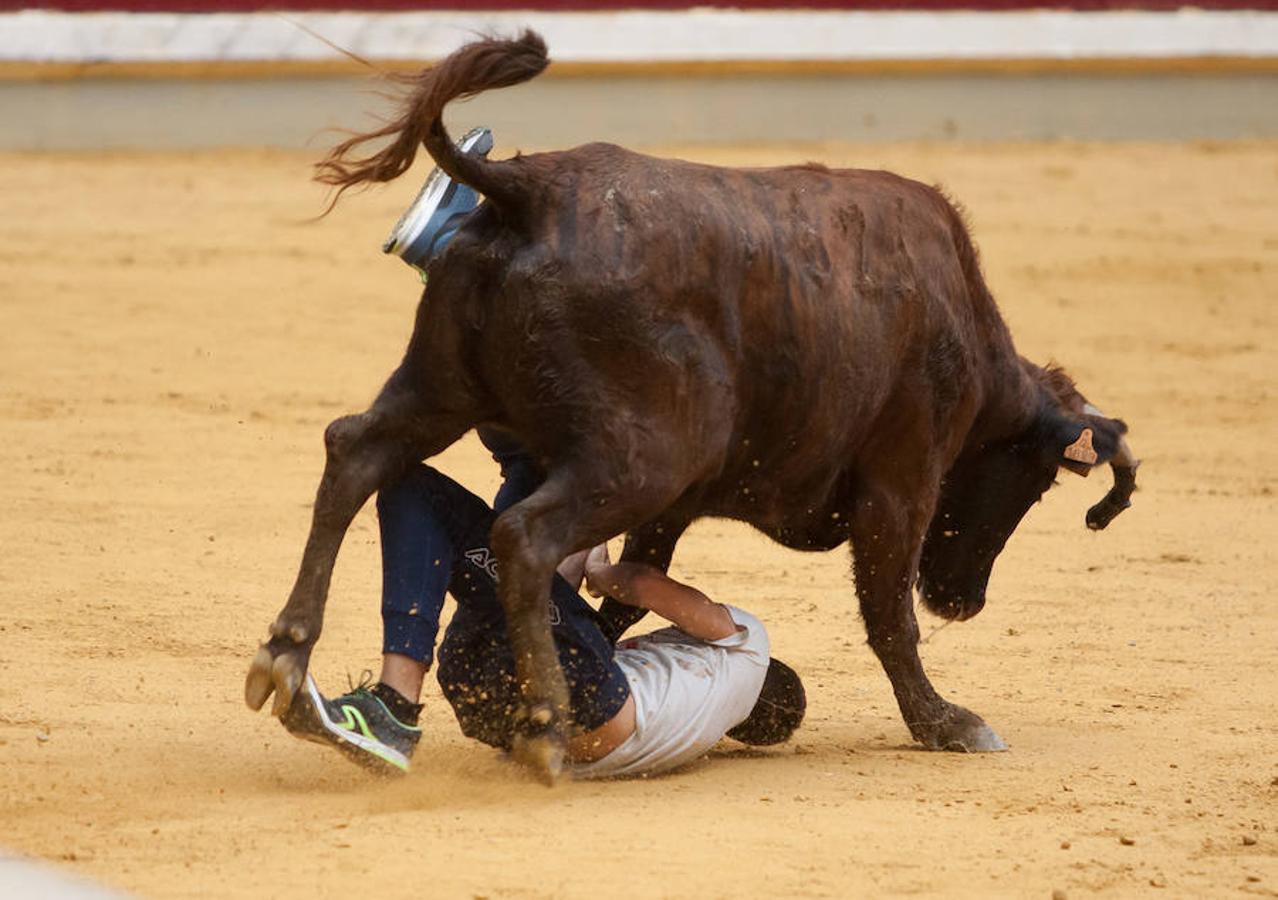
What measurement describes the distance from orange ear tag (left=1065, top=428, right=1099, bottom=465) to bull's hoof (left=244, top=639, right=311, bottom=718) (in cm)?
221

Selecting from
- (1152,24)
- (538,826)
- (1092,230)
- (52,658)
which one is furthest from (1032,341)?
(538,826)

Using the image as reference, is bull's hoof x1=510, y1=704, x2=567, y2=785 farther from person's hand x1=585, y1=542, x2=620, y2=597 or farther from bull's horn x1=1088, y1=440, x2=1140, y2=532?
bull's horn x1=1088, y1=440, x2=1140, y2=532

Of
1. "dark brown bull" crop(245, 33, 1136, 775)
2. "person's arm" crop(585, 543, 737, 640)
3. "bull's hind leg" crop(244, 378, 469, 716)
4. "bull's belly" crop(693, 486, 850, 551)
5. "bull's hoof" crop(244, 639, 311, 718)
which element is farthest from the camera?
"bull's belly" crop(693, 486, 850, 551)

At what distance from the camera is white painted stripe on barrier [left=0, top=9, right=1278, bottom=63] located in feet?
44.1

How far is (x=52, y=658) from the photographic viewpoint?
231 inches

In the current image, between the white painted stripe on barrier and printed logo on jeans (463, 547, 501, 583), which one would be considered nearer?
printed logo on jeans (463, 547, 501, 583)

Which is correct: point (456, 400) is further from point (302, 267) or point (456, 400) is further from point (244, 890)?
point (302, 267)

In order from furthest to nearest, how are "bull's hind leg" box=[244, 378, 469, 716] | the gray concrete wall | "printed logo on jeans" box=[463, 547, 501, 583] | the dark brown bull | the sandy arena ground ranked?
the gray concrete wall
"printed logo on jeans" box=[463, 547, 501, 583]
"bull's hind leg" box=[244, 378, 469, 716]
the dark brown bull
the sandy arena ground

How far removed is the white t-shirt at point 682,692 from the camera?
16.1 ft

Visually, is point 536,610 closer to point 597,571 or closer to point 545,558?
point 545,558

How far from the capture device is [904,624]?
5.49 meters

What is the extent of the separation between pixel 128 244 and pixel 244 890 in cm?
858

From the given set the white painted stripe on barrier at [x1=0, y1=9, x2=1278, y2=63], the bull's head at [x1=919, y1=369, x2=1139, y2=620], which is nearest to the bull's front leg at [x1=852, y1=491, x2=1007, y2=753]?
the bull's head at [x1=919, y1=369, x2=1139, y2=620]

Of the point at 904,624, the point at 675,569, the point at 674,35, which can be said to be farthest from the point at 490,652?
the point at 674,35
